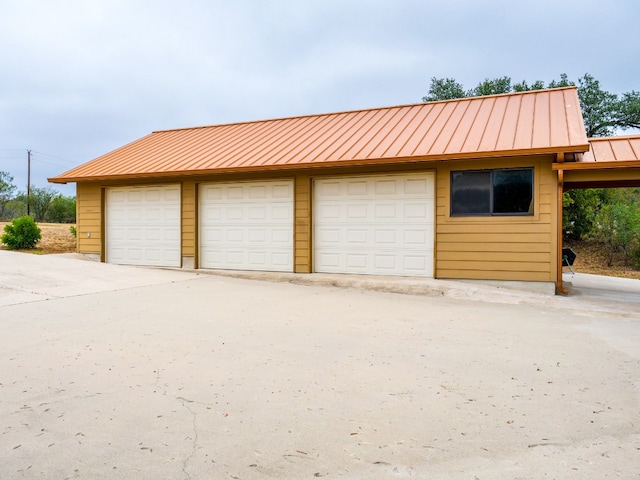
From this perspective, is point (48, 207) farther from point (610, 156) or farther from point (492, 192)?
point (610, 156)

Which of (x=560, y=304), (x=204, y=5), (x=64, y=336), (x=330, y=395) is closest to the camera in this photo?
(x=330, y=395)

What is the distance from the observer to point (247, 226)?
11.4 meters

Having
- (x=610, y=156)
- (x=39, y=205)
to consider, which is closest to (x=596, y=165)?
(x=610, y=156)

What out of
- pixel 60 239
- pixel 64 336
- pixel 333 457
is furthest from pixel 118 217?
pixel 333 457

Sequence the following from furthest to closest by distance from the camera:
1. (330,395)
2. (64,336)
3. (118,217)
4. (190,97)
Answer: (190,97) < (118,217) < (64,336) < (330,395)

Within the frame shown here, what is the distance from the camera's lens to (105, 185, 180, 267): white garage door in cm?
1221

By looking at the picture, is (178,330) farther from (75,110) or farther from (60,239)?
(75,110)

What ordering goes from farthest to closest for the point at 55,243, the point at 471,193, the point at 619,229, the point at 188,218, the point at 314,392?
the point at 619,229, the point at 55,243, the point at 188,218, the point at 471,193, the point at 314,392

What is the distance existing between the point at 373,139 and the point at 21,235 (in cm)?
1178

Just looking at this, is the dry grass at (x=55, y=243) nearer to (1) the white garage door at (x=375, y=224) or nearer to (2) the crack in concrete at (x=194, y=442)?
(1) the white garage door at (x=375, y=224)

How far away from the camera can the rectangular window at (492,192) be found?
892 cm

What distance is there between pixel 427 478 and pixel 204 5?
17.8 m

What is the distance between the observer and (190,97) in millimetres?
39688

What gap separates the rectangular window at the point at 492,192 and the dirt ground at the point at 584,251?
334 inches
